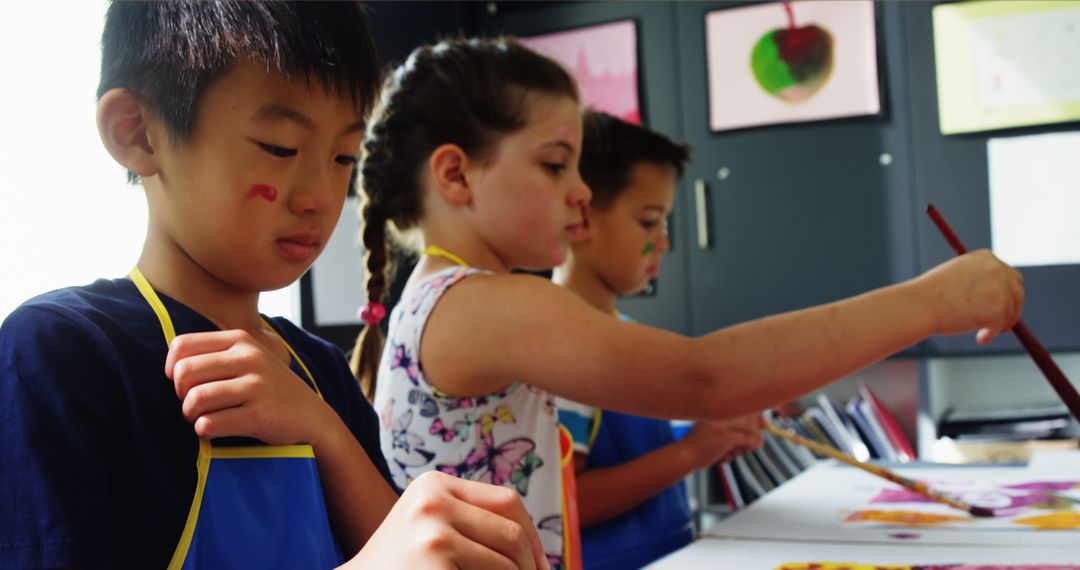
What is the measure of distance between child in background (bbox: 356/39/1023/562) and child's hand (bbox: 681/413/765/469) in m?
0.40

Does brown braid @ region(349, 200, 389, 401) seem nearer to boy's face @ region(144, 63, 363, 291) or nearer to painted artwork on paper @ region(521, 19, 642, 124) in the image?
boy's face @ region(144, 63, 363, 291)

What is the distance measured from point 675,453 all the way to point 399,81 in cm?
63

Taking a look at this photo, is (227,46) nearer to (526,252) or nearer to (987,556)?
(526,252)

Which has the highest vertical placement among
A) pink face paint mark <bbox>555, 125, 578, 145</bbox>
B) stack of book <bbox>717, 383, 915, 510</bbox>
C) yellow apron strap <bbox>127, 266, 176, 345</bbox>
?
pink face paint mark <bbox>555, 125, 578, 145</bbox>

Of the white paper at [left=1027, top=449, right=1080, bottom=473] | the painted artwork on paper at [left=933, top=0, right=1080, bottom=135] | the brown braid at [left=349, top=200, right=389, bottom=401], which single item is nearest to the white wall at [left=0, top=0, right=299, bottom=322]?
the brown braid at [left=349, top=200, right=389, bottom=401]

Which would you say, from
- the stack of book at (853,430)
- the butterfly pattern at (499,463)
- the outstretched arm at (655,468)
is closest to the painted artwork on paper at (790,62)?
the stack of book at (853,430)

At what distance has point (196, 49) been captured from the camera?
627mm

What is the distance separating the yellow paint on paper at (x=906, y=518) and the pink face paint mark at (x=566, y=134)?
1.74 feet

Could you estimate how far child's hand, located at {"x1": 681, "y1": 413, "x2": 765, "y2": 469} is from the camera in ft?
4.64

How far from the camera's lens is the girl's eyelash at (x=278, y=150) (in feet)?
2.04

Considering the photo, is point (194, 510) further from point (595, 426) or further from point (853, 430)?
point (853, 430)

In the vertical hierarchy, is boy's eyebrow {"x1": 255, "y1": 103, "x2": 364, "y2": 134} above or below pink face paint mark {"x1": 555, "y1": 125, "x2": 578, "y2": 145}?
below

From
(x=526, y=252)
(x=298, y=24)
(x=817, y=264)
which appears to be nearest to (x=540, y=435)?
(x=526, y=252)

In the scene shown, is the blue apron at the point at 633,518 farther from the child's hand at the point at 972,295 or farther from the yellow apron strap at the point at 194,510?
the yellow apron strap at the point at 194,510
